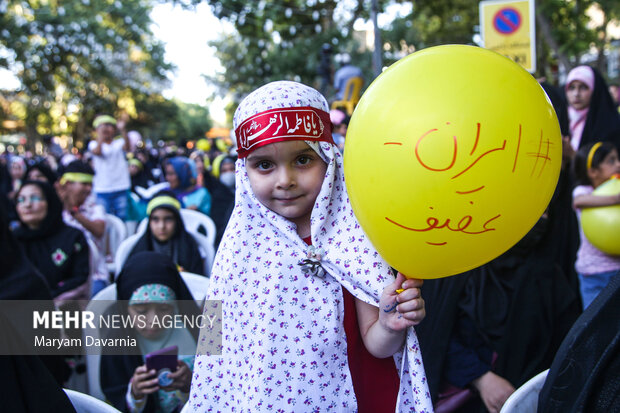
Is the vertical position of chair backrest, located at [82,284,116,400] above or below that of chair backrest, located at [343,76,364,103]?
below

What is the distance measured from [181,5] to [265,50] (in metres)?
3.79

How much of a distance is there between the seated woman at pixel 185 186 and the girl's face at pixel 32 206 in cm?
214

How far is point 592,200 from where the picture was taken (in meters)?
2.52

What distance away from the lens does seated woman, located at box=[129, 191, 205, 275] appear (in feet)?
11.6

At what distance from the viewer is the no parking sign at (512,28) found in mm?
4441

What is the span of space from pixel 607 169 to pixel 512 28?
2.17 metres

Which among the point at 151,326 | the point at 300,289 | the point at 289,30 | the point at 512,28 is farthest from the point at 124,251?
the point at 289,30

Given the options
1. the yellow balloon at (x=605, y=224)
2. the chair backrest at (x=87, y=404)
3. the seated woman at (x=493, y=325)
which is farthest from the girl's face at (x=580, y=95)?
the chair backrest at (x=87, y=404)

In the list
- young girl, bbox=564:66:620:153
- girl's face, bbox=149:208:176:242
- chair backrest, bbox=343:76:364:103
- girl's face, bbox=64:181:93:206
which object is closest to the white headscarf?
young girl, bbox=564:66:620:153

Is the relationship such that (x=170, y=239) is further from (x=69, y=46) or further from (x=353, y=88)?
(x=69, y=46)

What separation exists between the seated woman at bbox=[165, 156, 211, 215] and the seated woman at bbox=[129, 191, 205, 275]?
181 cm

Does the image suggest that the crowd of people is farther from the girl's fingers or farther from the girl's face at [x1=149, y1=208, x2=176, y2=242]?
the girl's face at [x1=149, y1=208, x2=176, y2=242]

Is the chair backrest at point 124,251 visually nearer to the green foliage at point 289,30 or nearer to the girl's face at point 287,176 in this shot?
the girl's face at point 287,176

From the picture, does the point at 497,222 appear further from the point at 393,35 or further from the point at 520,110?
the point at 393,35
